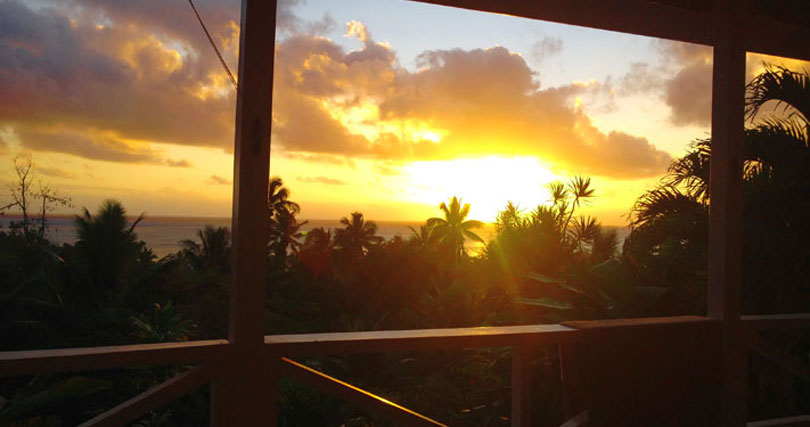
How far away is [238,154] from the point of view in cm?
140

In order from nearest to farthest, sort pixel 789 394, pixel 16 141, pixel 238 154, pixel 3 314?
pixel 238 154
pixel 789 394
pixel 3 314
pixel 16 141

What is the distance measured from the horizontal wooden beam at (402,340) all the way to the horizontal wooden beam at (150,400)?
0.19 metres

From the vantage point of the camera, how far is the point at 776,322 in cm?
212

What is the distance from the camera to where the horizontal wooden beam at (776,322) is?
2.08 m

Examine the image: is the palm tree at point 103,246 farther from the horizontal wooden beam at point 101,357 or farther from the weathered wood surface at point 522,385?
the weathered wood surface at point 522,385

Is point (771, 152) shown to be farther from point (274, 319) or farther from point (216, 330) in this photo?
point (216, 330)

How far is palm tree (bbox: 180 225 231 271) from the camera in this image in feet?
74.5

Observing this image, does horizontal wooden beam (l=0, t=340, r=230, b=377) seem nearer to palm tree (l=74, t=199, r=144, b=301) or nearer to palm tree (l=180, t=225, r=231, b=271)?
palm tree (l=74, t=199, r=144, b=301)

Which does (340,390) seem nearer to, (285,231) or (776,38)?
(776,38)

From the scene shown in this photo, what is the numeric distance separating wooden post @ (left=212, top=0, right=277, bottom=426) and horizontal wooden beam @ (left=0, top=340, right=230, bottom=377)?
0.24ft

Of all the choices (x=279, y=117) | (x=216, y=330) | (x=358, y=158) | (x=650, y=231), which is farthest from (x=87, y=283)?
(x=358, y=158)

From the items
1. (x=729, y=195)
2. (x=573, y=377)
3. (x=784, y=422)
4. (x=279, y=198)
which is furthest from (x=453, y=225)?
(x=573, y=377)

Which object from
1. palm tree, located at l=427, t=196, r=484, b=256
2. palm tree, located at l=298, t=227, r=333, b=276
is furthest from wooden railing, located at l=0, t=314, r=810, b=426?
palm tree, located at l=298, t=227, r=333, b=276

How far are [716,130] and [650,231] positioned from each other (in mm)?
3680
